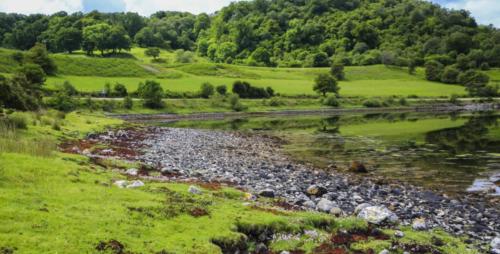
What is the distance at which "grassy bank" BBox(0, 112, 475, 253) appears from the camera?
1246cm

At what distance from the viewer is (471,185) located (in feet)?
102

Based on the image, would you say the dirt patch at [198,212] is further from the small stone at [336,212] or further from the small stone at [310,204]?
the small stone at [336,212]

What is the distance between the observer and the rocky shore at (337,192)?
19844 millimetres

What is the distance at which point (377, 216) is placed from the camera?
18.7m

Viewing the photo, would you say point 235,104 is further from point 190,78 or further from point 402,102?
point 402,102

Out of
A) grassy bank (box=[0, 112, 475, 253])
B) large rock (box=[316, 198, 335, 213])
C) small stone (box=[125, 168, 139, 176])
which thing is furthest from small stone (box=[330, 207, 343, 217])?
small stone (box=[125, 168, 139, 176])

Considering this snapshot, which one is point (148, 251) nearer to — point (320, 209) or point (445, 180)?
point (320, 209)

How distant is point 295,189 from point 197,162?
10624 mm

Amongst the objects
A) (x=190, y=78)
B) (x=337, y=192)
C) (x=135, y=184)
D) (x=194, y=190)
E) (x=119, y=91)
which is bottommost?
(x=119, y=91)

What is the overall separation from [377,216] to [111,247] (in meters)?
11.0

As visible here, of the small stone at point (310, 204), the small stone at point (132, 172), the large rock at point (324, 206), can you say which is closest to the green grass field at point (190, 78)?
the small stone at point (132, 172)

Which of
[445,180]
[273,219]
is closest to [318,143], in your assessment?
[445,180]

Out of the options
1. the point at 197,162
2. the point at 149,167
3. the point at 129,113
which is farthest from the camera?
the point at 129,113

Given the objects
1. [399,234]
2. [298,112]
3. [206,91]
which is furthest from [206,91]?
[399,234]
